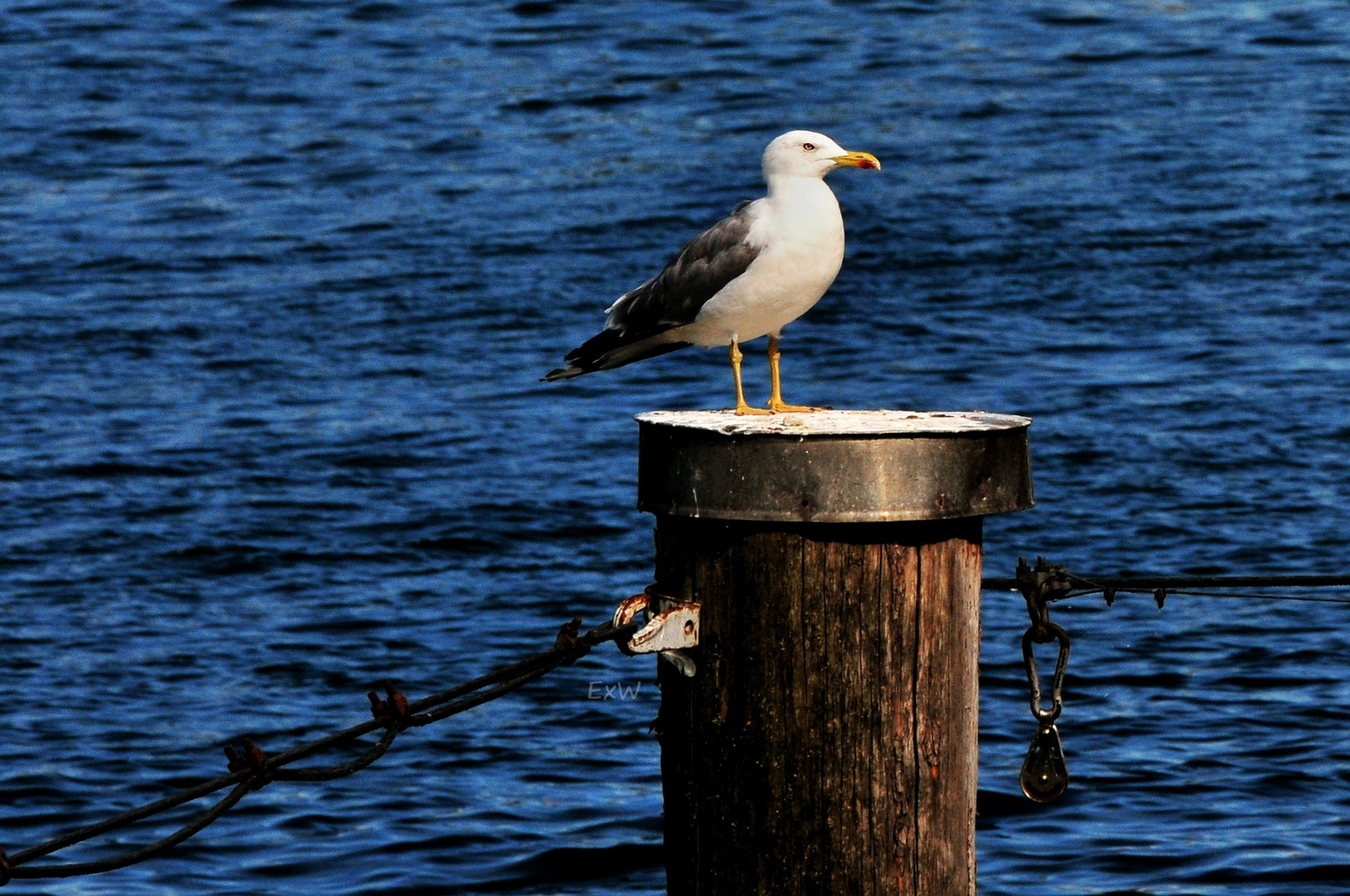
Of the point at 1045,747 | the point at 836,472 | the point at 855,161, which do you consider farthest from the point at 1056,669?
the point at 855,161

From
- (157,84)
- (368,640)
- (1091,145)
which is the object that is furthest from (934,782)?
(157,84)

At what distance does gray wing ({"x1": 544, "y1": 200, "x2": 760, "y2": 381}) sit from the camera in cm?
545

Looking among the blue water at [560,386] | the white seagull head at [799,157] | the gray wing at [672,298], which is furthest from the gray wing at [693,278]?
the blue water at [560,386]

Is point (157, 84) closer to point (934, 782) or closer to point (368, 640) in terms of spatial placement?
point (368, 640)

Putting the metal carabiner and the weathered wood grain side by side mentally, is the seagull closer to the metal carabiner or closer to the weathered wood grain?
the metal carabiner

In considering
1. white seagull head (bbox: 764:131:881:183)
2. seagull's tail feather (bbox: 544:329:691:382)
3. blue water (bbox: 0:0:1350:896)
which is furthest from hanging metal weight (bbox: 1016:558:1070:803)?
blue water (bbox: 0:0:1350:896)

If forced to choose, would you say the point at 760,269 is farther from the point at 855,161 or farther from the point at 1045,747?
the point at 1045,747

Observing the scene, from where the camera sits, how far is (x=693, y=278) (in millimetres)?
5512

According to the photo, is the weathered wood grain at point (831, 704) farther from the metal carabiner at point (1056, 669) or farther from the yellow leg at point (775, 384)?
the yellow leg at point (775, 384)

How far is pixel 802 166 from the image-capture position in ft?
17.9

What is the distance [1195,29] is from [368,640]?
14093 mm

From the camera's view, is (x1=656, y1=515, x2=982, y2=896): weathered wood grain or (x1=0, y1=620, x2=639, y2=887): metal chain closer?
(x1=656, y1=515, x2=982, y2=896): weathered wood grain

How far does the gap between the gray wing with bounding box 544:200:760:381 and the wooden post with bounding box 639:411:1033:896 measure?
1.82 metres

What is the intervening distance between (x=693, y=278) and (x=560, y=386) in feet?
29.4
